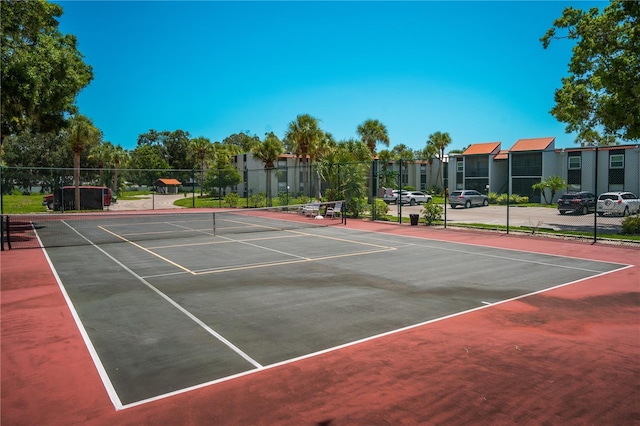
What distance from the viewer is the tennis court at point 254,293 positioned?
6.41 metres

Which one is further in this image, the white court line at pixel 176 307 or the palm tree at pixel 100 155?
the palm tree at pixel 100 155

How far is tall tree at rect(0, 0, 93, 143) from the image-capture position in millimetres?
18422

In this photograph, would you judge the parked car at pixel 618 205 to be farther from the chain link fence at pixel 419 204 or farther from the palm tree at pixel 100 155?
the palm tree at pixel 100 155

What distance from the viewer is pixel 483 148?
200 ft

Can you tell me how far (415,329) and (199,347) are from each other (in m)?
3.52

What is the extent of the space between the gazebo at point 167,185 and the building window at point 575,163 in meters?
71.8

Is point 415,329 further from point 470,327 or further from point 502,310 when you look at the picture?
point 502,310

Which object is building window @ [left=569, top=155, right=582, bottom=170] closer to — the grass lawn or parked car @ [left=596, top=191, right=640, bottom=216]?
parked car @ [left=596, top=191, right=640, bottom=216]

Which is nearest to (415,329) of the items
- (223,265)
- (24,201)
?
(223,265)

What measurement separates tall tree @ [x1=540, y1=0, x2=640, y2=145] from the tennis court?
9.07 m

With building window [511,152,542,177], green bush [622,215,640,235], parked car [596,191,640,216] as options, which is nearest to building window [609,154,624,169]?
building window [511,152,542,177]

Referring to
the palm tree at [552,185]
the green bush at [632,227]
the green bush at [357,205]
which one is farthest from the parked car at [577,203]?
the green bush at [357,205]

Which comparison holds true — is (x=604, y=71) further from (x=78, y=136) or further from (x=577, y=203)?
(x=78, y=136)

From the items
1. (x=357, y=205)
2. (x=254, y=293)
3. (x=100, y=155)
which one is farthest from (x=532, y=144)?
(x=100, y=155)
